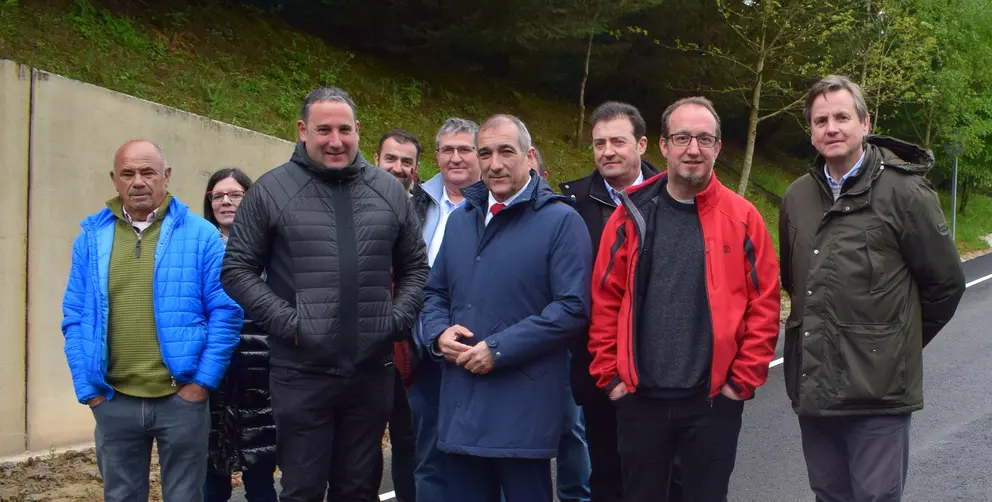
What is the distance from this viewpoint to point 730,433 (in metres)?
3.74

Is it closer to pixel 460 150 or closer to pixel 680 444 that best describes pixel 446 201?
pixel 460 150

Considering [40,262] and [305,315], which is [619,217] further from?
[40,262]

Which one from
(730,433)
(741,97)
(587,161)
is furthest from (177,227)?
(741,97)

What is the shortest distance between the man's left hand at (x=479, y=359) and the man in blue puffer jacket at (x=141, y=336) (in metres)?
1.26

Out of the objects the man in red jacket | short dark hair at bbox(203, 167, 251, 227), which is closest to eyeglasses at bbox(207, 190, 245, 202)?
short dark hair at bbox(203, 167, 251, 227)

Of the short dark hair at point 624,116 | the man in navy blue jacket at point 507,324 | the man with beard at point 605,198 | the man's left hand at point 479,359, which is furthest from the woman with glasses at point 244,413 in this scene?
the short dark hair at point 624,116

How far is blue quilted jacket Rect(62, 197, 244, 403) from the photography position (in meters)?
4.05

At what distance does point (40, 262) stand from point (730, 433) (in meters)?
4.88

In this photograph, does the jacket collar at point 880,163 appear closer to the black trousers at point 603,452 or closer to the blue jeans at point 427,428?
the black trousers at point 603,452

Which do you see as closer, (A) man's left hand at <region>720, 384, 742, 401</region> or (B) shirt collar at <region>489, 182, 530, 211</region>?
(A) man's left hand at <region>720, 384, 742, 401</region>

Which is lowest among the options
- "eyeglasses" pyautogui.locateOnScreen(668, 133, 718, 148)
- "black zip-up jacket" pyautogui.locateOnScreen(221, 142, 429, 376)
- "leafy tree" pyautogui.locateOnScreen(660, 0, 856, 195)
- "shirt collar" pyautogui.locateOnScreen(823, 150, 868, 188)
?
"black zip-up jacket" pyautogui.locateOnScreen(221, 142, 429, 376)

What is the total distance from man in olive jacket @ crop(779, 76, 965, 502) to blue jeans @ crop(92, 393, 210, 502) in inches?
111

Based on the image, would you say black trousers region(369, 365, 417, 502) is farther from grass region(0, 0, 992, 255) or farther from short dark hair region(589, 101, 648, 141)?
grass region(0, 0, 992, 255)

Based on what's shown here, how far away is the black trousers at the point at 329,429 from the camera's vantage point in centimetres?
399
